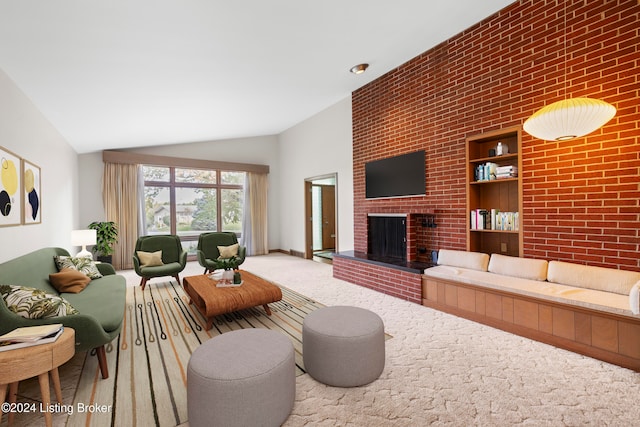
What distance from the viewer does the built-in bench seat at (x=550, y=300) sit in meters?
2.19

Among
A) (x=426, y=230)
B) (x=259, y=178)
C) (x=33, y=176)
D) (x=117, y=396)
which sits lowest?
(x=117, y=396)

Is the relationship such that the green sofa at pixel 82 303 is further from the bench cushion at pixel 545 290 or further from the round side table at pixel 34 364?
the bench cushion at pixel 545 290

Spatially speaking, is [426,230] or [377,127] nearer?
[426,230]

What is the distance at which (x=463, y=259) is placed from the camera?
3.58 metres

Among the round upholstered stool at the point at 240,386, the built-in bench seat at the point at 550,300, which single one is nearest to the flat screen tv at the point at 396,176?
the built-in bench seat at the point at 550,300

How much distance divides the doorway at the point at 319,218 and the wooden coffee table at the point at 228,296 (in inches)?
142

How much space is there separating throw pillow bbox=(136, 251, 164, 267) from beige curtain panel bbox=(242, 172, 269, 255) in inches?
124

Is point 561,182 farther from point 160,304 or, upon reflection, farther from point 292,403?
point 160,304

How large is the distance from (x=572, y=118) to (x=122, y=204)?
7390 millimetres

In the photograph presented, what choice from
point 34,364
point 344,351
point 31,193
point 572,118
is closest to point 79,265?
point 31,193

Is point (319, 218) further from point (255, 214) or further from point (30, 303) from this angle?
point (30, 303)

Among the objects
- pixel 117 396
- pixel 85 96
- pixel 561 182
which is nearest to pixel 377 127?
pixel 561 182

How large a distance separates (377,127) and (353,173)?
38.6 inches

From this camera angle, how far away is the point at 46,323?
6.15 ft
